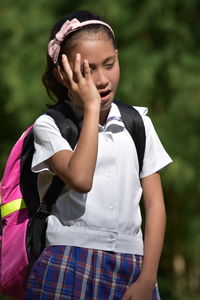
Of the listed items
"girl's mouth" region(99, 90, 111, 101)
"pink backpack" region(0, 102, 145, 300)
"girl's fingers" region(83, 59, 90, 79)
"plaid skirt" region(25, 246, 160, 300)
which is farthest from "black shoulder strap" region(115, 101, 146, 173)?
"plaid skirt" region(25, 246, 160, 300)

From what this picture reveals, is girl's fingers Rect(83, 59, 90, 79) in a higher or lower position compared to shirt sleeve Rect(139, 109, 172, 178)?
higher

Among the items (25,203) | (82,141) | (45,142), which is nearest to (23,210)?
(25,203)

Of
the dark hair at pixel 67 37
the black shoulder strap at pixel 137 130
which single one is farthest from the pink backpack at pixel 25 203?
the dark hair at pixel 67 37

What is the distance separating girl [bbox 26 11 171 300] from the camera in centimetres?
258

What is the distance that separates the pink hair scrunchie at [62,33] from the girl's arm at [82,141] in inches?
3.2

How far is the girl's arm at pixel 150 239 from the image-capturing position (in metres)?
2.57

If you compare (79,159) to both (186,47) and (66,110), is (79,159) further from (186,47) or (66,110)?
(186,47)

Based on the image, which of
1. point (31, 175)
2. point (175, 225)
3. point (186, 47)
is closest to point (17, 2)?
point (186, 47)

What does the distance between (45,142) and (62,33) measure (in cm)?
38

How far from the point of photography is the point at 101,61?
8.68ft

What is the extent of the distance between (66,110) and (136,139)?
0.25m

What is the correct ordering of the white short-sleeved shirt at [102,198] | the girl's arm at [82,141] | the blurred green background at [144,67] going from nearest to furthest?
1. the girl's arm at [82,141]
2. the white short-sleeved shirt at [102,198]
3. the blurred green background at [144,67]

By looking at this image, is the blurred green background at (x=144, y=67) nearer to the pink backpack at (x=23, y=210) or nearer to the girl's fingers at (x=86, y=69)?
the pink backpack at (x=23, y=210)

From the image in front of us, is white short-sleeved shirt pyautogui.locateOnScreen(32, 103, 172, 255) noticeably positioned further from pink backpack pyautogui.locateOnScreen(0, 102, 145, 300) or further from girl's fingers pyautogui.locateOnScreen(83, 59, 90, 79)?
girl's fingers pyautogui.locateOnScreen(83, 59, 90, 79)
